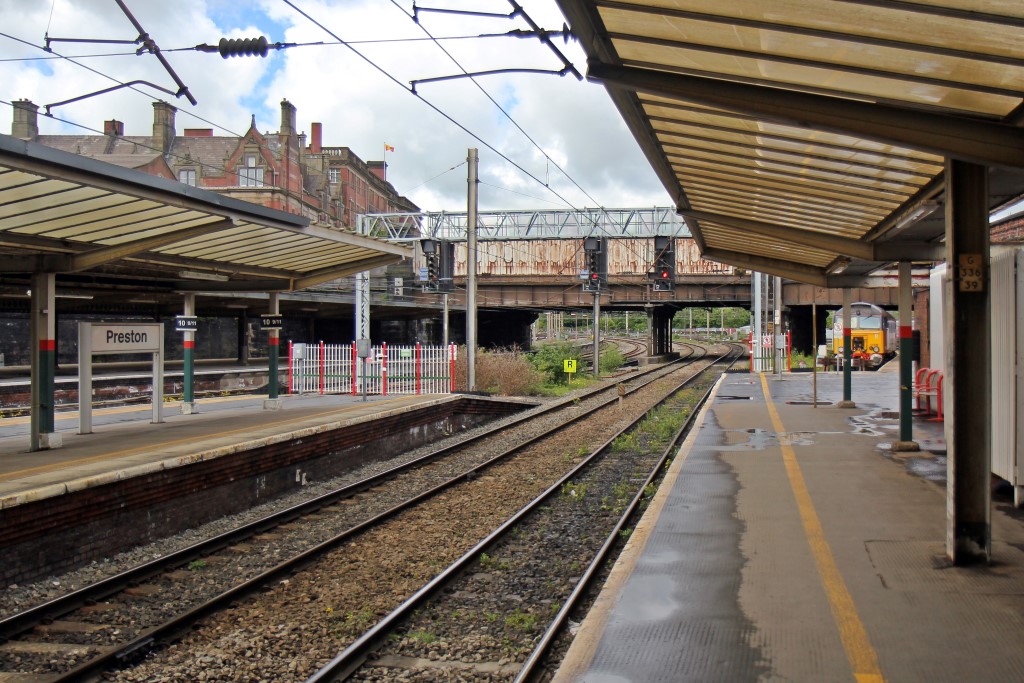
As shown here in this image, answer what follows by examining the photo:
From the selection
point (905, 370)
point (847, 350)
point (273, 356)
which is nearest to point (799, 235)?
point (905, 370)

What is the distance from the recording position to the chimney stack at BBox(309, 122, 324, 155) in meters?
74.1

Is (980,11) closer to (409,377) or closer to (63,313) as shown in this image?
(409,377)

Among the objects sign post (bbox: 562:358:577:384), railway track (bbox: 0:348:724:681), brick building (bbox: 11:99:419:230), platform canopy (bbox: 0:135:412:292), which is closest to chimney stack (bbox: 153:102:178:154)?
brick building (bbox: 11:99:419:230)

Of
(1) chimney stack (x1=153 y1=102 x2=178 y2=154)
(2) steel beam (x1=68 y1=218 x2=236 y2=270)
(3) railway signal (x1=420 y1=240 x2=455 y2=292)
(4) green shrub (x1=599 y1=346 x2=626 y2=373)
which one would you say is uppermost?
(1) chimney stack (x1=153 y1=102 x2=178 y2=154)

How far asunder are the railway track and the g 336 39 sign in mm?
6031

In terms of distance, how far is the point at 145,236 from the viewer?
12109 mm

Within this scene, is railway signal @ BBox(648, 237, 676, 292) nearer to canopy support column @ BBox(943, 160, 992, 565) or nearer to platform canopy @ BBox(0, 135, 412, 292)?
platform canopy @ BBox(0, 135, 412, 292)

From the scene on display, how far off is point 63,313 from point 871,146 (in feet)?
97.0

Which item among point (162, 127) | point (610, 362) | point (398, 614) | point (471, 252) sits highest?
point (162, 127)

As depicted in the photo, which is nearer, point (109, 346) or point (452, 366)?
point (109, 346)

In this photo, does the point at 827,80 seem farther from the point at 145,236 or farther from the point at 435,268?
the point at 435,268

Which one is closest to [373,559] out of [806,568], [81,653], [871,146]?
[81,653]

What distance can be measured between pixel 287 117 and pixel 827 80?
204 ft

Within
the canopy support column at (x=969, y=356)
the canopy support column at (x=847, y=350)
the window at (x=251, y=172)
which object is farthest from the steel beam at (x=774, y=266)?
the window at (x=251, y=172)
